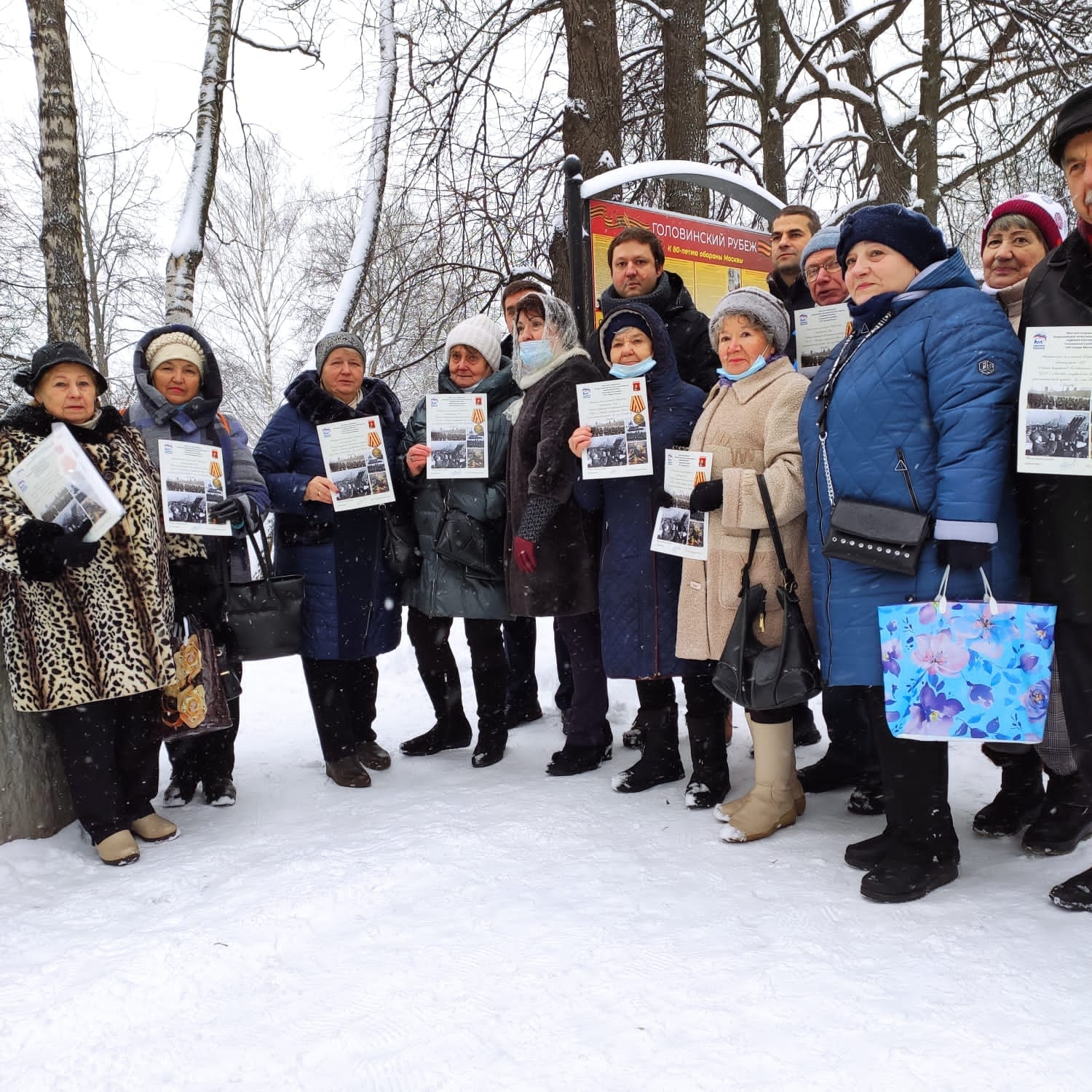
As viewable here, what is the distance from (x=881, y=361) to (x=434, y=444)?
2.03 meters

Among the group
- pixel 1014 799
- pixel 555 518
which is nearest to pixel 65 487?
pixel 555 518

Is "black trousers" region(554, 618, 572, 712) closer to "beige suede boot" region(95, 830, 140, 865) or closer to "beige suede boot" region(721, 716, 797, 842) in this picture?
"beige suede boot" region(721, 716, 797, 842)

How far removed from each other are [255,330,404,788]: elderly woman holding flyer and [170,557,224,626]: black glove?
39cm

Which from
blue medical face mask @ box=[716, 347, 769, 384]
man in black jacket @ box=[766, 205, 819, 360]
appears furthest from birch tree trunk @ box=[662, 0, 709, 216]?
blue medical face mask @ box=[716, 347, 769, 384]

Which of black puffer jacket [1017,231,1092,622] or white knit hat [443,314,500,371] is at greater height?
white knit hat [443,314,500,371]

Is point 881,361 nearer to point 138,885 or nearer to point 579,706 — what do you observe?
point 579,706

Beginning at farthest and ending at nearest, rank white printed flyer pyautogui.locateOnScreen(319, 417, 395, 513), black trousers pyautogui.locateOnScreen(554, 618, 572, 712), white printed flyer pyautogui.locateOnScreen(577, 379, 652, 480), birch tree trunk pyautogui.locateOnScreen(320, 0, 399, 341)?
birch tree trunk pyautogui.locateOnScreen(320, 0, 399, 341)
black trousers pyautogui.locateOnScreen(554, 618, 572, 712)
white printed flyer pyautogui.locateOnScreen(319, 417, 395, 513)
white printed flyer pyautogui.locateOnScreen(577, 379, 652, 480)

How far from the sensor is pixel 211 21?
7.87 meters

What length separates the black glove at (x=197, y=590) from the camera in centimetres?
380

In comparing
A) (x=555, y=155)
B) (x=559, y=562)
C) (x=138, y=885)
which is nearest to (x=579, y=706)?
(x=559, y=562)

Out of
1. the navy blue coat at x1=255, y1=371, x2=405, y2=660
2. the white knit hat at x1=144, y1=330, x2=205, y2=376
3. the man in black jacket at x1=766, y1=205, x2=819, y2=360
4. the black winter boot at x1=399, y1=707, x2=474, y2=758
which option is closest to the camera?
the white knit hat at x1=144, y1=330, x2=205, y2=376

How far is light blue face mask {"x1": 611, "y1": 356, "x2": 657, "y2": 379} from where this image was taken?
3721 mm

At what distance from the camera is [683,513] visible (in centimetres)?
349

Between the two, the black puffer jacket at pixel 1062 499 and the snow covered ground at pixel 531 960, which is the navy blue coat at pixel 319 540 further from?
the black puffer jacket at pixel 1062 499
